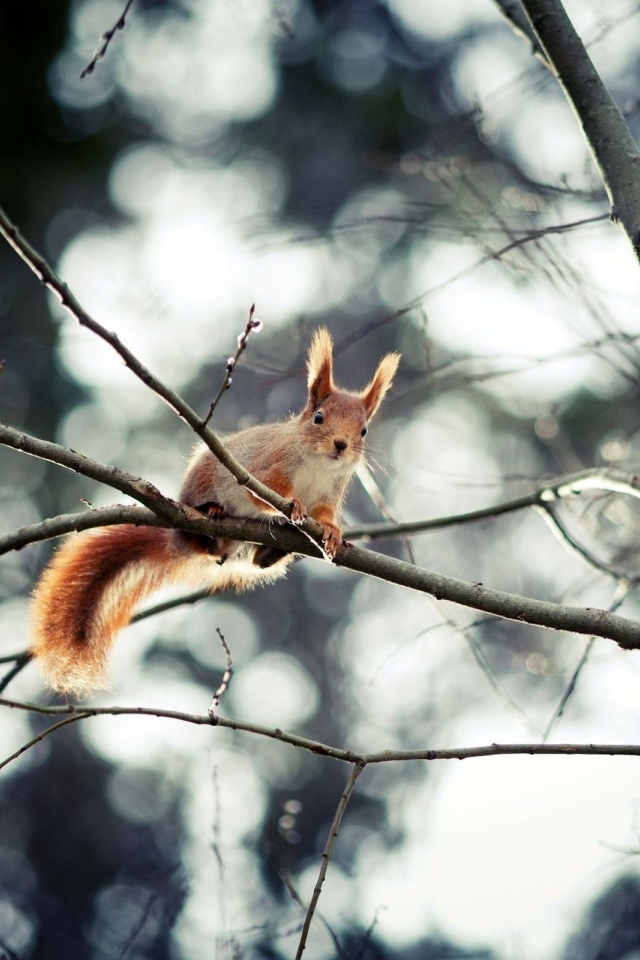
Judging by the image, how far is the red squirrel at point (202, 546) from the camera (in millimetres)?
3102

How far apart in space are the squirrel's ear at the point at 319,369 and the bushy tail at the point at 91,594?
0.62 metres

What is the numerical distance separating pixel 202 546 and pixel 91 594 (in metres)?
0.35

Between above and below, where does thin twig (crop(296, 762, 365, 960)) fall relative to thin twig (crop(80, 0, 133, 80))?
below

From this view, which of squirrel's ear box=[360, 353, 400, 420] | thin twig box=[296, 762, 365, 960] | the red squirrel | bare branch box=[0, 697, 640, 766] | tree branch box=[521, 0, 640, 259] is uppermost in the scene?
squirrel's ear box=[360, 353, 400, 420]

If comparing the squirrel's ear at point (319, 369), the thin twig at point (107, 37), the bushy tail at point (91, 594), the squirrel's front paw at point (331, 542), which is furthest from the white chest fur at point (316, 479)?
the thin twig at point (107, 37)

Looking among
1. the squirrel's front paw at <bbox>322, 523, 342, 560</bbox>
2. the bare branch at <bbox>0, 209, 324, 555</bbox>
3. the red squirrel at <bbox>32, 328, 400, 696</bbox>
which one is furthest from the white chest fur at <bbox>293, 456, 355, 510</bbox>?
the bare branch at <bbox>0, 209, 324, 555</bbox>

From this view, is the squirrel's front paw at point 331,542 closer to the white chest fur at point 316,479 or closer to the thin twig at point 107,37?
the white chest fur at point 316,479

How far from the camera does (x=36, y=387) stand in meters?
10.1

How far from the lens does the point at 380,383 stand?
11.5ft

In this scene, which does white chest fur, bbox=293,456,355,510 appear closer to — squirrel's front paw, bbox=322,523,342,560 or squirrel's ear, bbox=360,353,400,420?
squirrel's ear, bbox=360,353,400,420

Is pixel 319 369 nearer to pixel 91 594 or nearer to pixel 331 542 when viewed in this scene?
pixel 91 594

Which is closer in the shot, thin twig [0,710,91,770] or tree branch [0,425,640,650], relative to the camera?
thin twig [0,710,91,770]

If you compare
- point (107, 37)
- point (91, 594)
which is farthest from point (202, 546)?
point (107, 37)

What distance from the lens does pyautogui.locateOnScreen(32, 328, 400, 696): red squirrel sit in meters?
3.10
